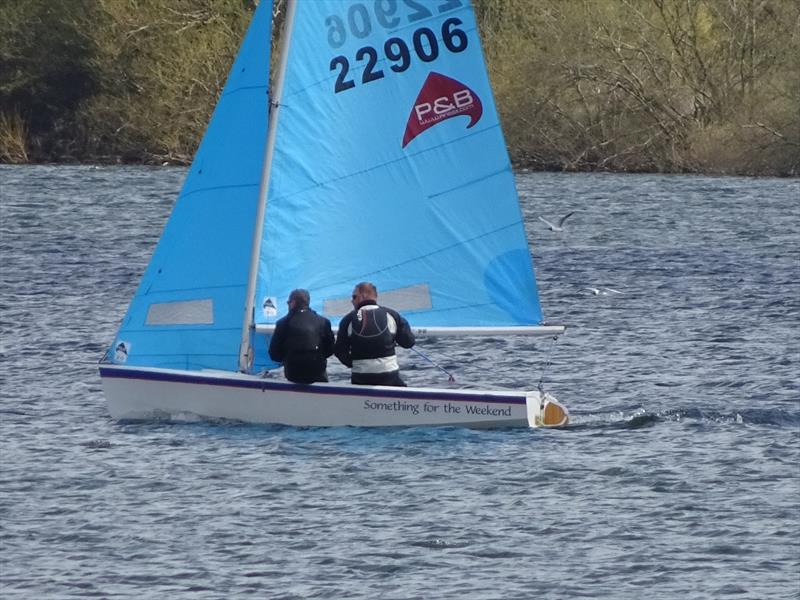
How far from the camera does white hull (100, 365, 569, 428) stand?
16.5m

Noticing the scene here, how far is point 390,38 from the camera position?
55.4 ft

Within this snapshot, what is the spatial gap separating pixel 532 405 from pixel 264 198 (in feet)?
10.6

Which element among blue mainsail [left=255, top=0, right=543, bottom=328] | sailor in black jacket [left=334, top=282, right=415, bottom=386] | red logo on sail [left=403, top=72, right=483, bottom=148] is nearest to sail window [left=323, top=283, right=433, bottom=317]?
blue mainsail [left=255, top=0, right=543, bottom=328]

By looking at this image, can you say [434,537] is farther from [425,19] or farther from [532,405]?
[425,19]

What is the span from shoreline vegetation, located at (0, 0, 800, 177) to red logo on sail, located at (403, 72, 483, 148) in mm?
35366

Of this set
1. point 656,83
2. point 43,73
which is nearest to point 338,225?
point 656,83

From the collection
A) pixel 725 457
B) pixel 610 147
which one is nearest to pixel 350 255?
pixel 725 457

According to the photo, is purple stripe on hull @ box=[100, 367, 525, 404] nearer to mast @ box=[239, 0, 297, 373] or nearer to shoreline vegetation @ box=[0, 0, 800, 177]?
mast @ box=[239, 0, 297, 373]

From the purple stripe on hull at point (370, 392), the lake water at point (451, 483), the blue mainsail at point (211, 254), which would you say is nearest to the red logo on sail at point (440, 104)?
the blue mainsail at point (211, 254)

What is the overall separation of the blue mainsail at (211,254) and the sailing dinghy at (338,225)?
0.05 feet

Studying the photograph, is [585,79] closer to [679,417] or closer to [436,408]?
[679,417]

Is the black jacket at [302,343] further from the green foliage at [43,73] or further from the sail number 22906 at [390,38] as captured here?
the green foliage at [43,73]

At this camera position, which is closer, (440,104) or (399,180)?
(440,104)

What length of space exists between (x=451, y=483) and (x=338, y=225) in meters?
3.19
